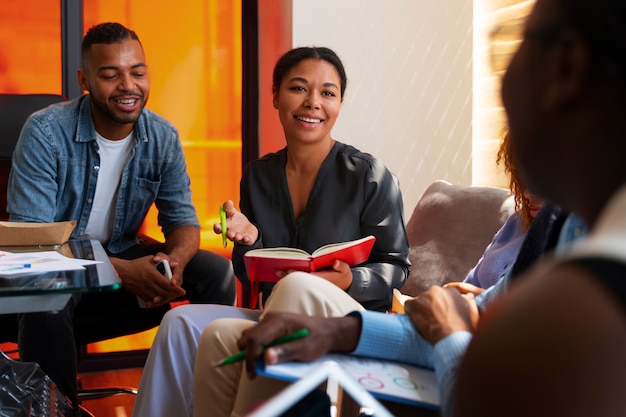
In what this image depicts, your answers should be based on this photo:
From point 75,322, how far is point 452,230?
1266mm

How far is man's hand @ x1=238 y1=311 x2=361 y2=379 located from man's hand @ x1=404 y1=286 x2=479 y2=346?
0.35 ft

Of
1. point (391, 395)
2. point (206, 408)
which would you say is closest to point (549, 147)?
point (391, 395)

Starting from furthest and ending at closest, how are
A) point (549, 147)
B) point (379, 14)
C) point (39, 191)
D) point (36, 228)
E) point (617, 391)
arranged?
point (379, 14)
point (39, 191)
point (36, 228)
point (549, 147)
point (617, 391)

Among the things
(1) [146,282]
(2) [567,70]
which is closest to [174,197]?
(1) [146,282]

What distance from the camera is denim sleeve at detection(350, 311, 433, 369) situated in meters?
1.13

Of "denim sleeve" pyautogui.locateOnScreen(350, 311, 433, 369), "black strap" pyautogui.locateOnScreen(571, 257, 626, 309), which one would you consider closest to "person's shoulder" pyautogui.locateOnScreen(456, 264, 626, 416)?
"black strap" pyautogui.locateOnScreen(571, 257, 626, 309)

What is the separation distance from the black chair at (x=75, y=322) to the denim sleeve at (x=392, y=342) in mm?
1407

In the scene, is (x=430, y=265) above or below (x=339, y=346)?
below

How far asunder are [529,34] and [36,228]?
5.36 feet

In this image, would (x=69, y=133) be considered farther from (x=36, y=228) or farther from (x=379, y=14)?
(x=379, y=14)

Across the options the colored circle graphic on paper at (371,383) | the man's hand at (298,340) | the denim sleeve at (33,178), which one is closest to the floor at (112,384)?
the denim sleeve at (33,178)

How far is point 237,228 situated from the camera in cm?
203

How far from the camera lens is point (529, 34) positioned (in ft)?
1.98

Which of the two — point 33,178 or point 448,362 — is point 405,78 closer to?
point 33,178
